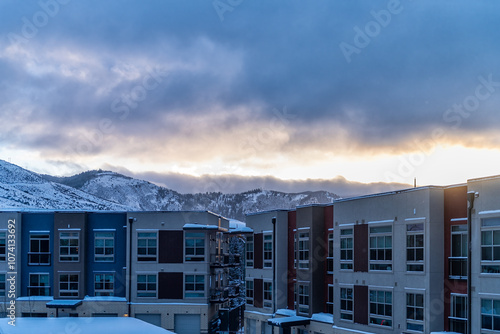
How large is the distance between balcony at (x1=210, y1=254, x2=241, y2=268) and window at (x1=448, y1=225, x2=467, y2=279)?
23170 millimetres

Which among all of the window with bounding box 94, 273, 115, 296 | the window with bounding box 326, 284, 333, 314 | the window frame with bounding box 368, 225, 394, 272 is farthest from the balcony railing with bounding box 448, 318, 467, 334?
the window with bounding box 94, 273, 115, 296

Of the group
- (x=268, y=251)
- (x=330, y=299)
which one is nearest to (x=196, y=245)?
(x=268, y=251)

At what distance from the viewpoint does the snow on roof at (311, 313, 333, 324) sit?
32.0 metres

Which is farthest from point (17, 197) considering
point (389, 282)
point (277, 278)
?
point (389, 282)

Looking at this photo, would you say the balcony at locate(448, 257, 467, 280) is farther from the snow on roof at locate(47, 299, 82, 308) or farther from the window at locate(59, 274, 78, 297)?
the window at locate(59, 274, 78, 297)

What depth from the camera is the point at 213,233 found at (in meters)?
44.3

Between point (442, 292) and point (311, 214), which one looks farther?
point (311, 214)

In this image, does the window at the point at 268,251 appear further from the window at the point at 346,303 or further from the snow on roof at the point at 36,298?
the snow on roof at the point at 36,298

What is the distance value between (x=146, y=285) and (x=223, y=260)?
9.36 meters

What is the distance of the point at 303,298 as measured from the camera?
34.4 meters

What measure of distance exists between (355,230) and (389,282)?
3.69m

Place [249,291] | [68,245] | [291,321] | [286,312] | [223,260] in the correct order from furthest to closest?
[223,260] < [68,245] < [249,291] < [286,312] < [291,321]

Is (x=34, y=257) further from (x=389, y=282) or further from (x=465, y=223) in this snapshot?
(x=465, y=223)

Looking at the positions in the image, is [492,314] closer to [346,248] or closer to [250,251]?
[346,248]
